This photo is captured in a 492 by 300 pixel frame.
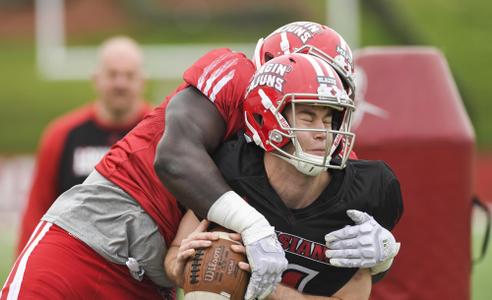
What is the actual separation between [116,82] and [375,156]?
2.45 metres

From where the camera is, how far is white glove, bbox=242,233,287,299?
319 cm

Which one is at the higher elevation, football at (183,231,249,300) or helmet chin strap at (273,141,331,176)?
helmet chin strap at (273,141,331,176)

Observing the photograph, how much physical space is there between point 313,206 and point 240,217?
0.32 m

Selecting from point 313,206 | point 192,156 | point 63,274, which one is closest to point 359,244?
point 313,206

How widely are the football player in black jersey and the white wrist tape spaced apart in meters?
0.07

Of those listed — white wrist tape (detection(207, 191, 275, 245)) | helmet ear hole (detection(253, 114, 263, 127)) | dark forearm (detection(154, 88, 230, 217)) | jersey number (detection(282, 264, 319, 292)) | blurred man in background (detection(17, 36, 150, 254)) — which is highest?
helmet ear hole (detection(253, 114, 263, 127))

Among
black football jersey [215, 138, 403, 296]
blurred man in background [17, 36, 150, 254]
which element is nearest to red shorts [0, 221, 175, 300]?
black football jersey [215, 138, 403, 296]

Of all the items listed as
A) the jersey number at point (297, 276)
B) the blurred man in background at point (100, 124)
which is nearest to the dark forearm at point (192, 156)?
the jersey number at point (297, 276)

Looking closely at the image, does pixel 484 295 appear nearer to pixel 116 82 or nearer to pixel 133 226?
pixel 116 82

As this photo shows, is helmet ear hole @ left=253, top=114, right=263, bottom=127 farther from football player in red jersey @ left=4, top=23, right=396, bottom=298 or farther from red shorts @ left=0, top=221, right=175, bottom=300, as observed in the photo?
red shorts @ left=0, top=221, right=175, bottom=300

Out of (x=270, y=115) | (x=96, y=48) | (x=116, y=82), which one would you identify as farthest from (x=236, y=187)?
(x=96, y=48)

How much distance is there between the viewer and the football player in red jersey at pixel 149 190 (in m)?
3.42

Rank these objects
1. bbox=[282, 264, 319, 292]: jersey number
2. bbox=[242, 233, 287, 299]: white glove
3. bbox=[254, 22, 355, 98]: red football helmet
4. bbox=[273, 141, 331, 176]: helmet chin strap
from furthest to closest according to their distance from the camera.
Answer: bbox=[254, 22, 355, 98]: red football helmet
bbox=[282, 264, 319, 292]: jersey number
bbox=[273, 141, 331, 176]: helmet chin strap
bbox=[242, 233, 287, 299]: white glove

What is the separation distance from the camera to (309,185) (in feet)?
11.4
